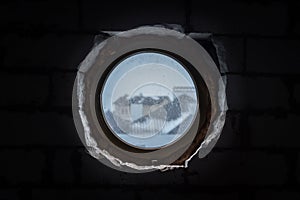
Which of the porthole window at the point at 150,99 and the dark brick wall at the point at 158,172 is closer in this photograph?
the dark brick wall at the point at 158,172

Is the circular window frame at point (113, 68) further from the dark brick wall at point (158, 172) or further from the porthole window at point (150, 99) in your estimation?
the dark brick wall at point (158, 172)

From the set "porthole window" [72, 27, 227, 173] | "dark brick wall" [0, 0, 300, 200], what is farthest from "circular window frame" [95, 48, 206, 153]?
"dark brick wall" [0, 0, 300, 200]

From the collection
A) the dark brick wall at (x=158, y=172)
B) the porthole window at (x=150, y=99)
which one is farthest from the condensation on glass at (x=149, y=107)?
the dark brick wall at (x=158, y=172)

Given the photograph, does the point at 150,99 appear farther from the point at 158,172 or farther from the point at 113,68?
the point at 158,172

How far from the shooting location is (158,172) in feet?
5.40

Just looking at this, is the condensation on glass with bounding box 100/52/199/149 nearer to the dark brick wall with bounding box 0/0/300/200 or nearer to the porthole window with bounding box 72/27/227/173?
the porthole window with bounding box 72/27/227/173

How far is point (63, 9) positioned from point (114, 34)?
0.21 metres

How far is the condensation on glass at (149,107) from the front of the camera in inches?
72.5

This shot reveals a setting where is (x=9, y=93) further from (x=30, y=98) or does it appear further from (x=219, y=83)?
(x=219, y=83)

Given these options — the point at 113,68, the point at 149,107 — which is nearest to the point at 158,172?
the point at 149,107

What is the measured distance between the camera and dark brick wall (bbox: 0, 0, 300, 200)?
63.5 inches

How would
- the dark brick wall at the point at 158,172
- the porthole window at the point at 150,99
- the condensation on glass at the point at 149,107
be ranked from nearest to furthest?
the dark brick wall at the point at 158,172, the porthole window at the point at 150,99, the condensation on glass at the point at 149,107

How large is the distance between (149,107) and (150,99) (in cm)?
3

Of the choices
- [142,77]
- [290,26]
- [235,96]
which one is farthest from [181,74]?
[290,26]
